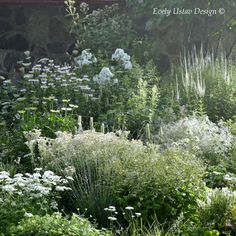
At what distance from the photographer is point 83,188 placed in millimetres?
5355

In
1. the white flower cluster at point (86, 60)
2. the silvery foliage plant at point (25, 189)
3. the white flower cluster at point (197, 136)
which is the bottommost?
the white flower cluster at point (197, 136)

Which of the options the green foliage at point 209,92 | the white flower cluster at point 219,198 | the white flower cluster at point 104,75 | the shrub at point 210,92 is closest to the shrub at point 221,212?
the white flower cluster at point 219,198

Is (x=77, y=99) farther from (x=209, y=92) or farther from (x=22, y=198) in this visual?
(x=22, y=198)

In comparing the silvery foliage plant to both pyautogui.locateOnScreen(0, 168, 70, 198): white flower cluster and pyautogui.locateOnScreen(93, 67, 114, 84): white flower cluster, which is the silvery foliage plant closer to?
pyautogui.locateOnScreen(0, 168, 70, 198): white flower cluster

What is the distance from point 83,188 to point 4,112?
2627 mm

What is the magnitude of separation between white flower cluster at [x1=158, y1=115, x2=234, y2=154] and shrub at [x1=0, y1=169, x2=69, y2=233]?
1.70 metres

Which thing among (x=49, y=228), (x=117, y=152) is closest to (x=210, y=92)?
(x=117, y=152)

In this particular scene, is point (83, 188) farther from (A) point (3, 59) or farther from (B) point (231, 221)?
(A) point (3, 59)

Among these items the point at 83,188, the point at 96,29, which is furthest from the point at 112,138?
the point at 96,29

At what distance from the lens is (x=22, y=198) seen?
476 cm

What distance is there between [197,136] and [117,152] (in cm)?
127

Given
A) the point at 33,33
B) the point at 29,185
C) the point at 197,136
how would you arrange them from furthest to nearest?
the point at 33,33 < the point at 197,136 < the point at 29,185

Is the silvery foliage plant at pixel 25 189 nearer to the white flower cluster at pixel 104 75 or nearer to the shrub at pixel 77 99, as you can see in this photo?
the shrub at pixel 77 99

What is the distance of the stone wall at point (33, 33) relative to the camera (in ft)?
34.5
